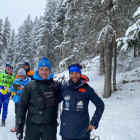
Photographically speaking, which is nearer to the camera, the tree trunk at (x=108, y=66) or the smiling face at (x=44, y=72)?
the smiling face at (x=44, y=72)

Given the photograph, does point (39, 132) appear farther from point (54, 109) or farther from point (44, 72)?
point (44, 72)

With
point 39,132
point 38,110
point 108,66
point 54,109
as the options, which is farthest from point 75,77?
point 108,66

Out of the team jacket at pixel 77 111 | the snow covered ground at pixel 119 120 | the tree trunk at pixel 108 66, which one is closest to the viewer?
the team jacket at pixel 77 111

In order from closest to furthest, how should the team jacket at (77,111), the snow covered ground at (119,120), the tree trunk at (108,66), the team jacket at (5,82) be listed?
the team jacket at (77,111)
the snow covered ground at (119,120)
the team jacket at (5,82)
the tree trunk at (108,66)

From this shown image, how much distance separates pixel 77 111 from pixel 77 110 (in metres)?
0.02

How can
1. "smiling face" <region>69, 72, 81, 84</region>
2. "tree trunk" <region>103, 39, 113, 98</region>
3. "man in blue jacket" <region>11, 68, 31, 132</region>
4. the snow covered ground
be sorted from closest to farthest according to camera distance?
"smiling face" <region>69, 72, 81, 84</region>
the snow covered ground
"man in blue jacket" <region>11, 68, 31, 132</region>
"tree trunk" <region>103, 39, 113, 98</region>

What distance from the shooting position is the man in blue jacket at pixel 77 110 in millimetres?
2252

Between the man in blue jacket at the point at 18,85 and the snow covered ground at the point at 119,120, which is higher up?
the man in blue jacket at the point at 18,85

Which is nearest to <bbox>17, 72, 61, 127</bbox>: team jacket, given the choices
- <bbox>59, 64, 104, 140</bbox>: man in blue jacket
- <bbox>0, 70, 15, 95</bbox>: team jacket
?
<bbox>59, 64, 104, 140</bbox>: man in blue jacket

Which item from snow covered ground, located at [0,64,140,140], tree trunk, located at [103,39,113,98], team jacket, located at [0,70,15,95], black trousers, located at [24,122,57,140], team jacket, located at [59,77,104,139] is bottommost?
snow covered ground, located at [0,64,140,140]

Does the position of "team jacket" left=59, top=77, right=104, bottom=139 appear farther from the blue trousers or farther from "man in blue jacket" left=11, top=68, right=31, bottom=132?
the blue trousers

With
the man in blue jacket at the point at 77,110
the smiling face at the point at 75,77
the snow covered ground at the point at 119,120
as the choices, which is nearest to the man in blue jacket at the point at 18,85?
the snow covered ground at the point at 119,120

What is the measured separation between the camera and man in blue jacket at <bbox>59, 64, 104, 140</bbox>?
2252mm

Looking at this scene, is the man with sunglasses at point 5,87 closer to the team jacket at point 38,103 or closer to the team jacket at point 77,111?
the team jacket at point 38,103
